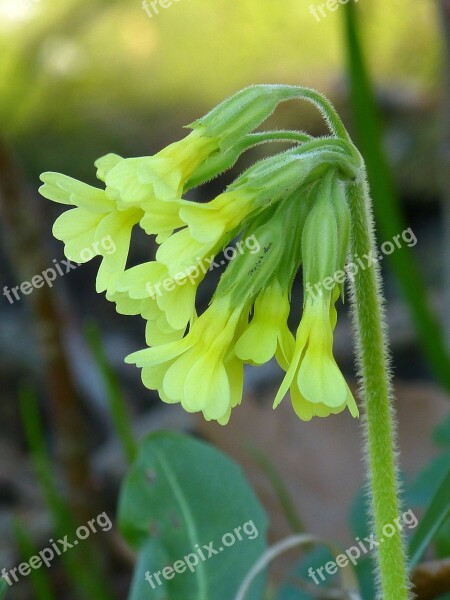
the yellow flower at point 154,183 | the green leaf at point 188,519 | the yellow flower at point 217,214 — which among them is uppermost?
the yellow flower at point 154,183

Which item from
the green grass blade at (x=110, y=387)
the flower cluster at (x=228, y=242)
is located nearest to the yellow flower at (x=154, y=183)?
the flower cluster at (x=228, y=242)

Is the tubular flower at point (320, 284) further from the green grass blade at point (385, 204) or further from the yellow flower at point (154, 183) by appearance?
the green grass blade at point (385, 204)

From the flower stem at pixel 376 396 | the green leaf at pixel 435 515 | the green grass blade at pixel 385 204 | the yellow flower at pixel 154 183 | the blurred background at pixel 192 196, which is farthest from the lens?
the blurred background at pixel 192 196

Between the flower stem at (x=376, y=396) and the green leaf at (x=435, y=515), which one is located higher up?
the flower stem at (x=376, y=396)

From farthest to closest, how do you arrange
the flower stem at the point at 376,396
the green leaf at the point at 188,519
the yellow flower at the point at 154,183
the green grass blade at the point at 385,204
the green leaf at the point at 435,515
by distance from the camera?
the green grass blade at the point at 385,204
the green leaf at the point at 188,519
the green leaf at the point at 435,515
the flower stem at the point at 376,396
the yellow flower at the point at 154,183

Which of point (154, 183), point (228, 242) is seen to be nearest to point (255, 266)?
point (228, 242)

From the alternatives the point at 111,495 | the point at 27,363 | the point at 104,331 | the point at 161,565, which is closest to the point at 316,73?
the point at 104,331

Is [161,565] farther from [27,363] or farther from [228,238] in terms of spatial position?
[27,363]

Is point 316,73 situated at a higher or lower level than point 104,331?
higher
